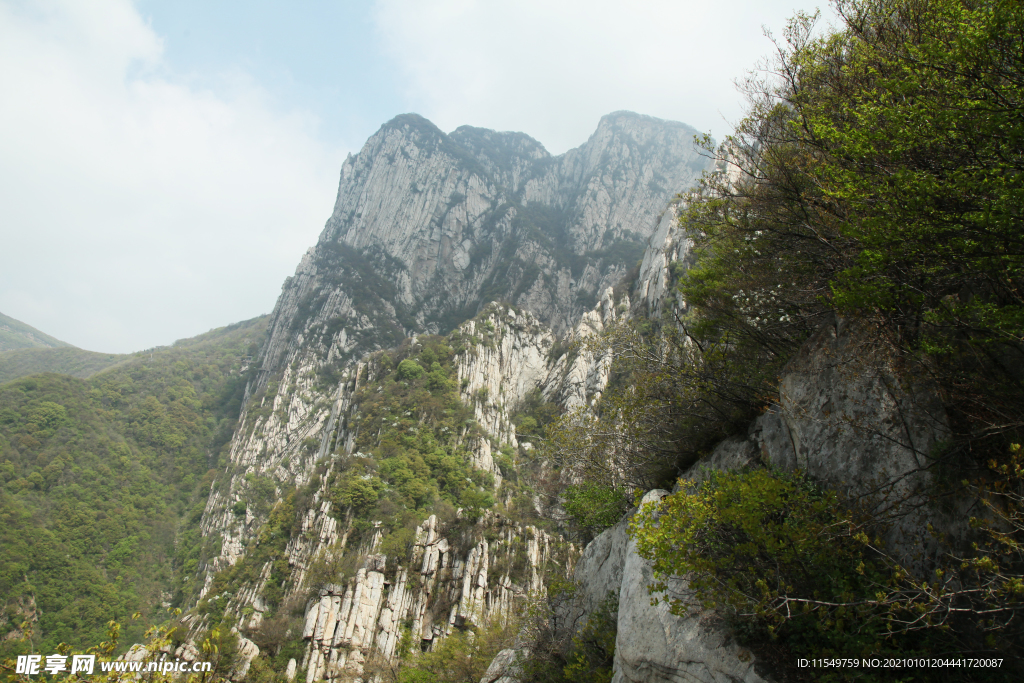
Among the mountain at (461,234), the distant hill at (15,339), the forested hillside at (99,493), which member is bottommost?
the forested hillside at (99,493)

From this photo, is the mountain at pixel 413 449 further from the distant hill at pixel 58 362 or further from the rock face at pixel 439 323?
the distant hill at pixel 58 362

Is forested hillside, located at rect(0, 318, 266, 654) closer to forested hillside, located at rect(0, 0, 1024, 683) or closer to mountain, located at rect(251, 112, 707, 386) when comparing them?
forested hillside, located at rect(0, 0, 1024, 683)

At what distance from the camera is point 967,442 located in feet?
16.1

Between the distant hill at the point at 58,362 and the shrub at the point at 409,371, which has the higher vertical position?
the distant hill at the point at 58,362

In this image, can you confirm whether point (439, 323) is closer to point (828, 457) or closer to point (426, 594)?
point (426, 594)

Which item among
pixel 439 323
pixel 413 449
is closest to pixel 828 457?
pixel 413 449

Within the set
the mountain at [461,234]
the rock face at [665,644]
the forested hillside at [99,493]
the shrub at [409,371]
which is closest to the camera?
the rock face at [665,644]

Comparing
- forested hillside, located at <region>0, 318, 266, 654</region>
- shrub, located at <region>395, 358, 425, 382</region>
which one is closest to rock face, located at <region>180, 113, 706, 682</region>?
shrub, located at <region>395, 358, 425, 382</region>

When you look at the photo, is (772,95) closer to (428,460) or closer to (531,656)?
(531,656)

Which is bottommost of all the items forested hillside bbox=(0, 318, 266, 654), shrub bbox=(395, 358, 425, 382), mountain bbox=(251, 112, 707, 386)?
forested hillside bbox=(0, 318, 266, 654)

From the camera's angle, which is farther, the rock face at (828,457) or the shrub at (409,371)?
the shrub at (409,371)

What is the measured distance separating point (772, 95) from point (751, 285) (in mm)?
5764

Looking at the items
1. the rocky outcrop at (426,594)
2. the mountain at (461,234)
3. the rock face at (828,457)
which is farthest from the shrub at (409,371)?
the rock face at (828,457)

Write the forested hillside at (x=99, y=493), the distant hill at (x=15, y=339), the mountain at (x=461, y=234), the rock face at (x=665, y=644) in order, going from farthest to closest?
the distant hill at (x=15, y=339) → the mountain at (x=461, y=234) → the forested hillside at (x=99, y=493) → the rock face at (x=665, y=644)
